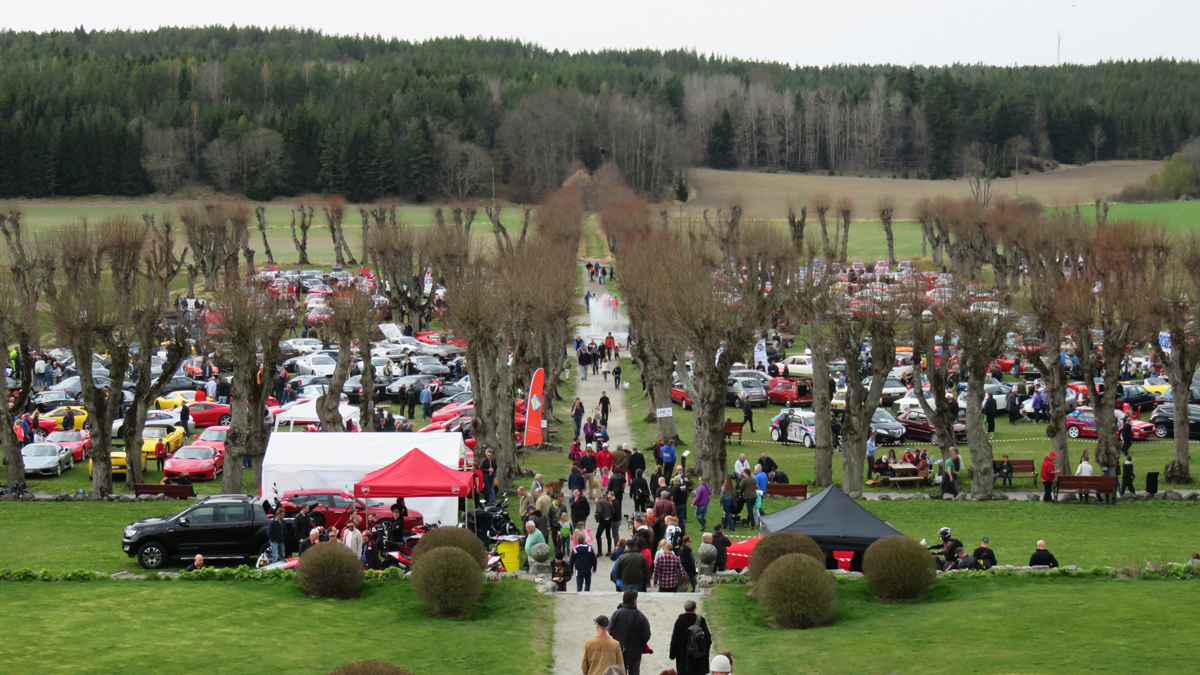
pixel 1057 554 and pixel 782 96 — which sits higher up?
pixel 782 96

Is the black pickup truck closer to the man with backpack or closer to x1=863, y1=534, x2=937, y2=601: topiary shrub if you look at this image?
the man with backpack

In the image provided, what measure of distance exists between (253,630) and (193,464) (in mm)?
18166

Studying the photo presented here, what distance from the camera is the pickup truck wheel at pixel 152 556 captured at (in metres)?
21.5

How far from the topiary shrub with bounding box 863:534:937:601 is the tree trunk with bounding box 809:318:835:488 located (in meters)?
13.4

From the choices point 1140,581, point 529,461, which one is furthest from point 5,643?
point 529,461

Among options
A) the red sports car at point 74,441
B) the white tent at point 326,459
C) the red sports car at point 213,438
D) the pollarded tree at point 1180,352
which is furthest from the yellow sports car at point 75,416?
the pollarded tree at point 1180,352

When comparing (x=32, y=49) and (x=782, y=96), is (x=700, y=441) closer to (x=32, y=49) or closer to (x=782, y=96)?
(x=782, y=96)

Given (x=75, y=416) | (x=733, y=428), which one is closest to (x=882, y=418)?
(x=733, y=428)

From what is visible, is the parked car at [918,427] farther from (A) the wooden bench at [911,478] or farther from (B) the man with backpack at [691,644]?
(B) the man with backpack at [691,644]

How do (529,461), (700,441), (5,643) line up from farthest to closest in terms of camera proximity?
(529,461) → (700,441) → (5,643)

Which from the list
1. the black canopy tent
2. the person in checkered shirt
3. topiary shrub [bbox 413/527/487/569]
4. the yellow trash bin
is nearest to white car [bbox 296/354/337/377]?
the yellow trash bin

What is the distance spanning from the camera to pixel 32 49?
19062 cm

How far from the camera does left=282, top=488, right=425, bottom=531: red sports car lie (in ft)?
78.4

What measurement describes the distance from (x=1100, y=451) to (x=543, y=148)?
112m
